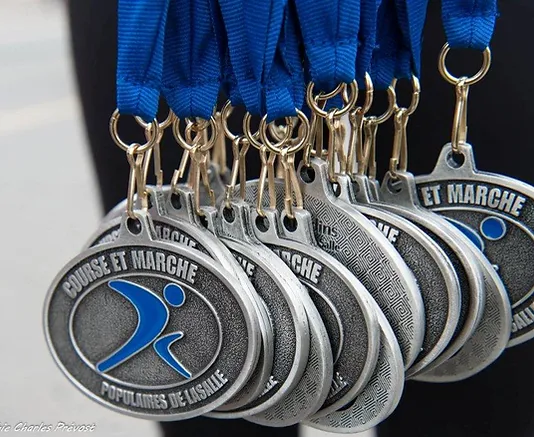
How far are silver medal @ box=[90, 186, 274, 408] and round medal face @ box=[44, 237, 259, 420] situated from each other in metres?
0.01

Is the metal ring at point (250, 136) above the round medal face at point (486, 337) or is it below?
above

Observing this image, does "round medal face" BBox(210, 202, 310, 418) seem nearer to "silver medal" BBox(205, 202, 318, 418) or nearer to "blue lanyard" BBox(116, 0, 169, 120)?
"silver medal" BBox(205, 202, 318, 418)

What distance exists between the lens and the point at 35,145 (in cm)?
89

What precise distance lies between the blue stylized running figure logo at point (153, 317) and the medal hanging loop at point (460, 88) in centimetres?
28

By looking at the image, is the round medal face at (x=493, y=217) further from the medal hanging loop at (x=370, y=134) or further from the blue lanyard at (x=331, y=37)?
the blue lanyard at (x=331, y=37)

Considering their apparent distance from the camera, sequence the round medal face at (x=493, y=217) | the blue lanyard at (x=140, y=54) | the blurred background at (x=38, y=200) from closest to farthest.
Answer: the blue lanyard at (x=140, y=54)
the round medal face at (x=493, y=217)
the blurred background at (x=38, y=200)

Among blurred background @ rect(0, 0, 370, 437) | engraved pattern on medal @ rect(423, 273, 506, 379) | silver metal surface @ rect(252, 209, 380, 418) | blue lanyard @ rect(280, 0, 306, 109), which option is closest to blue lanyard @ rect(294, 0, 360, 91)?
blue lanyard @ rect(280, 0, 306, 109)

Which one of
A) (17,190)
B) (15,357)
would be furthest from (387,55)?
(15,357)

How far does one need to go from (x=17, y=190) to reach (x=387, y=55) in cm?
46

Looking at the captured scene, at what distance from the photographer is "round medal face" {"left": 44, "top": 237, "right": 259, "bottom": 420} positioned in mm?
624

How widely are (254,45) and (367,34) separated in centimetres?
10

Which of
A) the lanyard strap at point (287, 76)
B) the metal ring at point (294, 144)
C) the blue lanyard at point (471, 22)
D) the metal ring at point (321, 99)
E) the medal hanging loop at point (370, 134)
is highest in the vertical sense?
the blue lanyard at point (471, 22)

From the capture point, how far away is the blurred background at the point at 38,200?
87cm

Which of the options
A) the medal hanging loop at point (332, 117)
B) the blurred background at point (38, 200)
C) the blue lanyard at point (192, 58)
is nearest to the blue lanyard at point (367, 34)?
the medal hanging loop at point (332, 117)
